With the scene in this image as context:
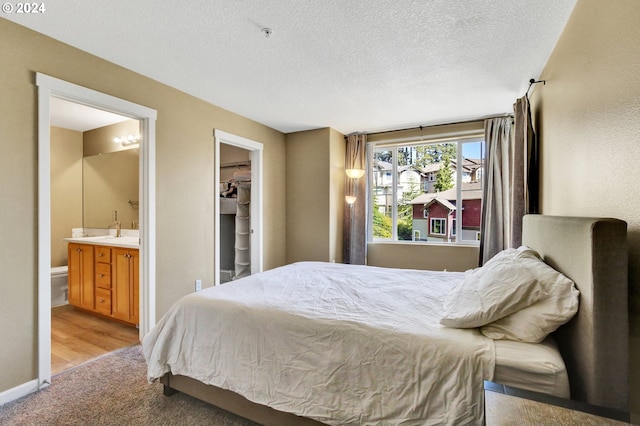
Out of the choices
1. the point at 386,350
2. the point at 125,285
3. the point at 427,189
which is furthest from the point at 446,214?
the point at 125,285

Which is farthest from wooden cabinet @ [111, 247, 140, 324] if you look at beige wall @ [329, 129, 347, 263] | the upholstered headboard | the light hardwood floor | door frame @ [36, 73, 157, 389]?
the upholstered headboard

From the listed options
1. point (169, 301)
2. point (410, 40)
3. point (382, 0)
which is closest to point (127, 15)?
point (382, 0)

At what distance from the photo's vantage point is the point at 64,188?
4.36m

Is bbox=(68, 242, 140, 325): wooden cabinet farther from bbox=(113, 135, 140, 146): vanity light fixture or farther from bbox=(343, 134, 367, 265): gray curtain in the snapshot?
bbox=(343, 134, 367, 265): gray curtain

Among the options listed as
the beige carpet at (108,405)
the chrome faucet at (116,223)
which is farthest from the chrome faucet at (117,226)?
the beige carpet at (108,405)

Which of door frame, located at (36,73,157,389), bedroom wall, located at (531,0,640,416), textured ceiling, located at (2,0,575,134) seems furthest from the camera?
door frame, located at (36,73,157,389)

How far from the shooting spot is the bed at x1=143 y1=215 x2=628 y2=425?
101 centimetres

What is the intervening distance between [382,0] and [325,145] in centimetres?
272

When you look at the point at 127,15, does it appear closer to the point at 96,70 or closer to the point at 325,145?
the point at 96,70

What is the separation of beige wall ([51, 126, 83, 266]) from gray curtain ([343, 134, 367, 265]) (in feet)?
13.7

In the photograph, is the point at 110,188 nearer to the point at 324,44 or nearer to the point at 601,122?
the point at 324,44

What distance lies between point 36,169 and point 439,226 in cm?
450

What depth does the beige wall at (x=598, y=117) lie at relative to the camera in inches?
43.6

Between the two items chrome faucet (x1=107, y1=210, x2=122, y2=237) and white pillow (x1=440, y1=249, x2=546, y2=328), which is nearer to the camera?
white pillow (x1=440, y1=249, x2=546, y2=328)
